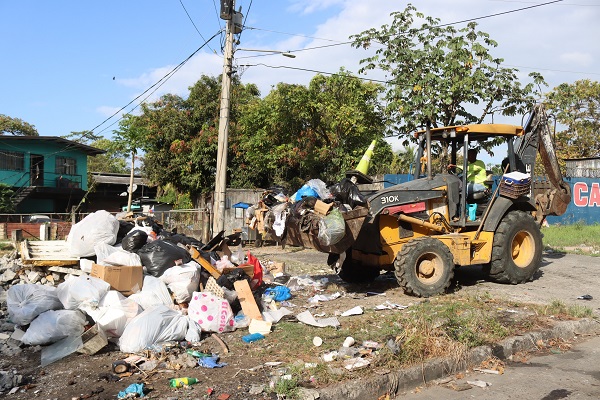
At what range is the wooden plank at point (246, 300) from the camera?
6.26 meters

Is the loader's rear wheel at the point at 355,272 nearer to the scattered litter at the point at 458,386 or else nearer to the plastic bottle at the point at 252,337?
A: the plastic bottle at the point at 252,337

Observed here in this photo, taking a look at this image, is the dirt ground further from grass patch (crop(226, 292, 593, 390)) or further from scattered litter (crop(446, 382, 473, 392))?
scattered litter (crop(446, 382, 473, 392))

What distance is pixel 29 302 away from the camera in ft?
19.4

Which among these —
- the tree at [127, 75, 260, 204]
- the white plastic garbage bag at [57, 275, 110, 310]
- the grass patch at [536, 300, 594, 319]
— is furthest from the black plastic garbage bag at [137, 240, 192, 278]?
the tree at [127, 75, 260, 204]

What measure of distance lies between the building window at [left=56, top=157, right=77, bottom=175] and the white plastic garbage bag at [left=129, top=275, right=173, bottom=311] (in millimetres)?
30070

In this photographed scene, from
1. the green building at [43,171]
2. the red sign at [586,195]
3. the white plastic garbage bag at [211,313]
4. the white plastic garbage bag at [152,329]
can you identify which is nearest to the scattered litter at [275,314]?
the white plastic garbage bag at [211,313]

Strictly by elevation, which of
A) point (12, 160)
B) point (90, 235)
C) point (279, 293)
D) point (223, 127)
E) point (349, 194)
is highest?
point (223, 127)

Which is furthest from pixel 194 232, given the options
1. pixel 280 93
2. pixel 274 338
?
pixel 274 338

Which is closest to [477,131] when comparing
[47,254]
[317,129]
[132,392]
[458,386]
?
[458,386]

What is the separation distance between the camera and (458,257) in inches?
309

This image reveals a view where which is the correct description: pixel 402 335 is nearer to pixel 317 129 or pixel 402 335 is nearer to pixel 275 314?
pixel 275 314

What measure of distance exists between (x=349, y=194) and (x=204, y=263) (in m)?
2.15

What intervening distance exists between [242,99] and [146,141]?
5.02 metres

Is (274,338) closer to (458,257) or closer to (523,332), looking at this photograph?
(523,332)
